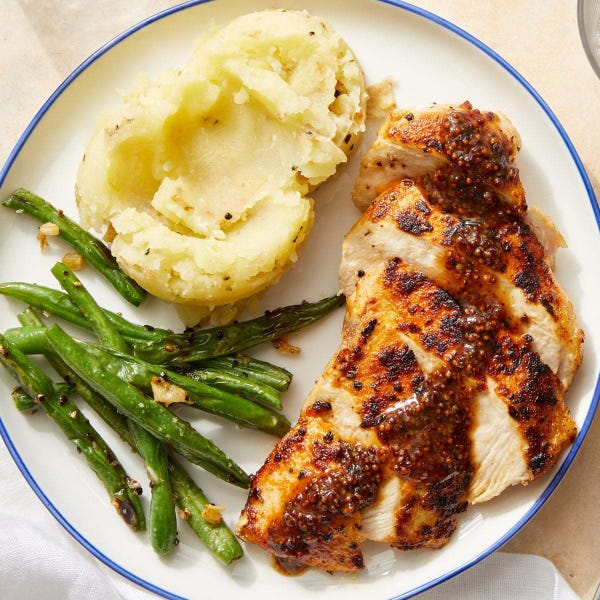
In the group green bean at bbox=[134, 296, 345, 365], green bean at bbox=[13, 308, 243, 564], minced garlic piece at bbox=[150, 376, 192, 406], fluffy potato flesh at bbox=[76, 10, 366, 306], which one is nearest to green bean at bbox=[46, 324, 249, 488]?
minced garlic piece at bbox=[150, 376, 192, 406]

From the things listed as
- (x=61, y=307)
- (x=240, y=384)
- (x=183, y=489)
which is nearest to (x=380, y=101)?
(x=240, y=384)

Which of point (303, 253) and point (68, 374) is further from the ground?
point (303, 253)

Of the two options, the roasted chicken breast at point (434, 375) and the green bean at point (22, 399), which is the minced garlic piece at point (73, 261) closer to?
the green bean at point (22, 399)

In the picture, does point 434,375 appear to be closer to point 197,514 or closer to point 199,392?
point 199,392

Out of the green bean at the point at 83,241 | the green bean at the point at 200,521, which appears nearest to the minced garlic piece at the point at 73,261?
the green bean at the point at 83,241

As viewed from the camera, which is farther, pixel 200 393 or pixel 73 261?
pixel 73 261

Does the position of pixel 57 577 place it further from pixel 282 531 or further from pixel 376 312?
pixel 376 312
